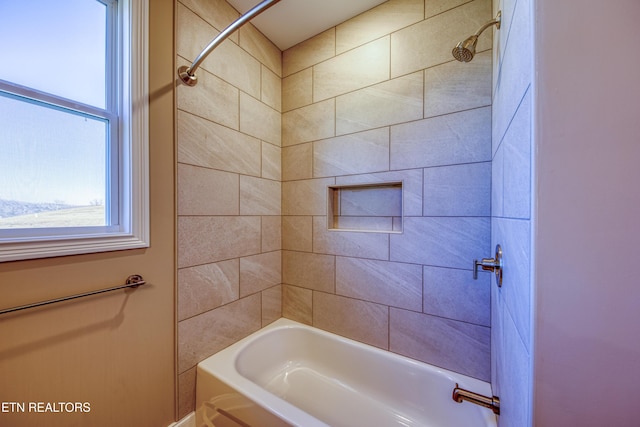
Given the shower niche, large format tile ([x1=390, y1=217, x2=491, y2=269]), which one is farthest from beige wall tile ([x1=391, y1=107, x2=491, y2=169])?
large format tile ([x1=390, y1=217, x2=491, y2=269])

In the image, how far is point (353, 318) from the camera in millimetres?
1614

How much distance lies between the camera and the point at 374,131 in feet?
5.00

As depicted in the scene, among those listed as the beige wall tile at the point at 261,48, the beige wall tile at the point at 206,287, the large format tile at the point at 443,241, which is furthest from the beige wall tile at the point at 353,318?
the beige wall tile at the point at 261,48

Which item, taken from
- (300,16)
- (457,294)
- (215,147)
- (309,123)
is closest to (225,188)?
(215,147)

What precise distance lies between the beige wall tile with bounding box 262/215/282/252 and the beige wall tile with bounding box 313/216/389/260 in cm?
33

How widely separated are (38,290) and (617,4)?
1659mm

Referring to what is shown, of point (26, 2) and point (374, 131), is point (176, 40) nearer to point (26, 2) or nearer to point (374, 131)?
point (26, 2)

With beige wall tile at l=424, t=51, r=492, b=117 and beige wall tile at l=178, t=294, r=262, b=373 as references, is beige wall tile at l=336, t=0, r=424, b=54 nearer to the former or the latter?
beige wall tile at l=424, t=51, r=492, b=117

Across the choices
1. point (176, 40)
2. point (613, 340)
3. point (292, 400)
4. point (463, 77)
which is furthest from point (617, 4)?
point (292, 400)

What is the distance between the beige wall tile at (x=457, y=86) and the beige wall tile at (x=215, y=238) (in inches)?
54.0

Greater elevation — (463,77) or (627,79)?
(463,77)

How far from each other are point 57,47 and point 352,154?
1491 millimetres

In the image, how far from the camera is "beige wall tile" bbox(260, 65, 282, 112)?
1766 mm

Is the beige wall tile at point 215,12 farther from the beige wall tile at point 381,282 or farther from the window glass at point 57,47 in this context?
the beige wall tile at point 381,282
